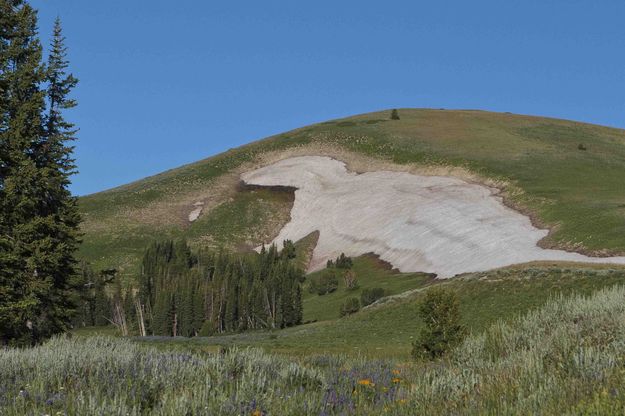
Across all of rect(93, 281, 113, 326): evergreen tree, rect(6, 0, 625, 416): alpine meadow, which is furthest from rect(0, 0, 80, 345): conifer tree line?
rect(93, 281, 113, 326): evergreen tree

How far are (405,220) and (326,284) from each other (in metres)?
16.0

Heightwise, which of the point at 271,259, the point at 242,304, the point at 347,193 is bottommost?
the point at 242,304

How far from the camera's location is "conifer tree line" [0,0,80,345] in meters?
30.8

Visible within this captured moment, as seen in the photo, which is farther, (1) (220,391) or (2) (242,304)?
(2) (242,304)

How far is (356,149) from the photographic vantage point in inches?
5162

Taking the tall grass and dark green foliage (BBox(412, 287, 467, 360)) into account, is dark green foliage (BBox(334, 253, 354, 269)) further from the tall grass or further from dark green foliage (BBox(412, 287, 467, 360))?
the tall grass

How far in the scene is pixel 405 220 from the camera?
8600 cm

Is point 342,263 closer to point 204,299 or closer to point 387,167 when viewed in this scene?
point 204,299

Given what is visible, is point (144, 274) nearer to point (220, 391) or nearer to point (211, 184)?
point (211, 184)

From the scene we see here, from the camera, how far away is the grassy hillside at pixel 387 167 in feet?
282

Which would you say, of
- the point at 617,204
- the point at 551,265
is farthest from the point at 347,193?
the point at 551,265

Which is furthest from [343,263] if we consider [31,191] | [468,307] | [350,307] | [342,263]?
[31,191]

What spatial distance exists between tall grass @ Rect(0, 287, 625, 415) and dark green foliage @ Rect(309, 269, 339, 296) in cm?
6504

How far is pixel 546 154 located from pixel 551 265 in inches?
2810
